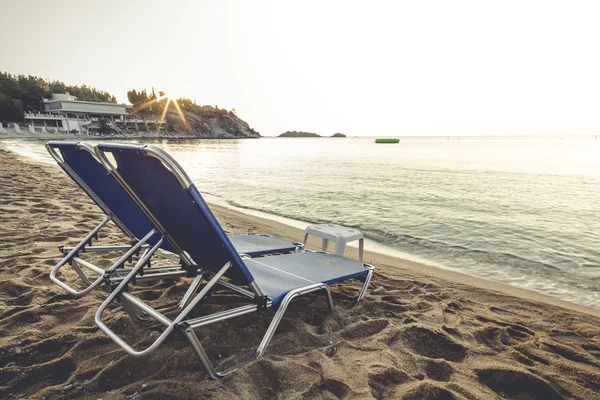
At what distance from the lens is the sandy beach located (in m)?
2.08

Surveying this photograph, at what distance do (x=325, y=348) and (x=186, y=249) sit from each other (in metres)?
1.38

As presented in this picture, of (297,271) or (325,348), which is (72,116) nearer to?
(297,271)

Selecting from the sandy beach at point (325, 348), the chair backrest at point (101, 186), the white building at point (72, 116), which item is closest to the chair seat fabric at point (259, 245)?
the sandy beach at point (325, 348)

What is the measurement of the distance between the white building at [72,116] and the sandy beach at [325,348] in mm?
81211

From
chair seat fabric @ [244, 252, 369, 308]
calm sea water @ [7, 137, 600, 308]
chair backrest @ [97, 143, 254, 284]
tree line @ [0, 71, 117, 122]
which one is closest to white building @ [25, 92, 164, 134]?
tree line @ [0, 71, 117, 122]

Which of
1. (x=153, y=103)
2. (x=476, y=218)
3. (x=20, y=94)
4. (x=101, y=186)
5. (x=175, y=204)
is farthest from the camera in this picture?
(x=153, y=103)

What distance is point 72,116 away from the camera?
79000 mm

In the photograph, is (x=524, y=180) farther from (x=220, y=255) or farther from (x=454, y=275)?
(x=220, y=255)

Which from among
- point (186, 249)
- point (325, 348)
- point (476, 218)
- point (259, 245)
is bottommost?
point (476, 218)

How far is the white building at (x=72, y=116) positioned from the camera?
7225 cm

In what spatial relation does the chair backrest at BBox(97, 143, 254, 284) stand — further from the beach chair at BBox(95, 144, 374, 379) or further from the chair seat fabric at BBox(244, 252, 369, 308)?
the chair seat fabric at BBox(244, 252, 369, 308)

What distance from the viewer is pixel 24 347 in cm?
235

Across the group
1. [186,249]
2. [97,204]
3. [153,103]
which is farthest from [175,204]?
[153,103]

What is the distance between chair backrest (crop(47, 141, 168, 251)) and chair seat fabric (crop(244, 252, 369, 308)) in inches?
36.7
